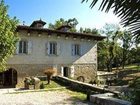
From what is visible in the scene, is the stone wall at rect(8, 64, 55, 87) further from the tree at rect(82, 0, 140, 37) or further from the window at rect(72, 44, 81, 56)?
the tree at rect(82, 0, 140, 37)

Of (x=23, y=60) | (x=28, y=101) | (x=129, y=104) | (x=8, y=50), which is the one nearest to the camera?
(x=129, y=104)

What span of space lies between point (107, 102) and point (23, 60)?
13.2 m

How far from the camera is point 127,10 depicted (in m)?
0.92

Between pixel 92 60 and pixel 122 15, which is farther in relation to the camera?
pixel 92 60

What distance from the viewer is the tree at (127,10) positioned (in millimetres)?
905

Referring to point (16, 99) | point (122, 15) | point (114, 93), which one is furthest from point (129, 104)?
point (122, 15)

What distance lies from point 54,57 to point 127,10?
25.0 metres

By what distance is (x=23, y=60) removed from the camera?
2384 cm

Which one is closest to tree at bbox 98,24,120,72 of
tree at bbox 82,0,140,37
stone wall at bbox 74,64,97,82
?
stone wall at bbox 74,64,97,82

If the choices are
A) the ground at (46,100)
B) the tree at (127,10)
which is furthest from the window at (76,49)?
the tree at (127,10)

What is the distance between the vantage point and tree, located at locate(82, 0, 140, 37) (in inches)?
35.6

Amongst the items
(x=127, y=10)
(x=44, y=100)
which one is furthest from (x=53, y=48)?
(x=127, y=10)

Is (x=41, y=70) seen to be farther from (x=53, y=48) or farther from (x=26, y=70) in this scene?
(x=53, y=48)

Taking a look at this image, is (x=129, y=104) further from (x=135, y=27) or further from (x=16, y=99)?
(x=135, y=27)
